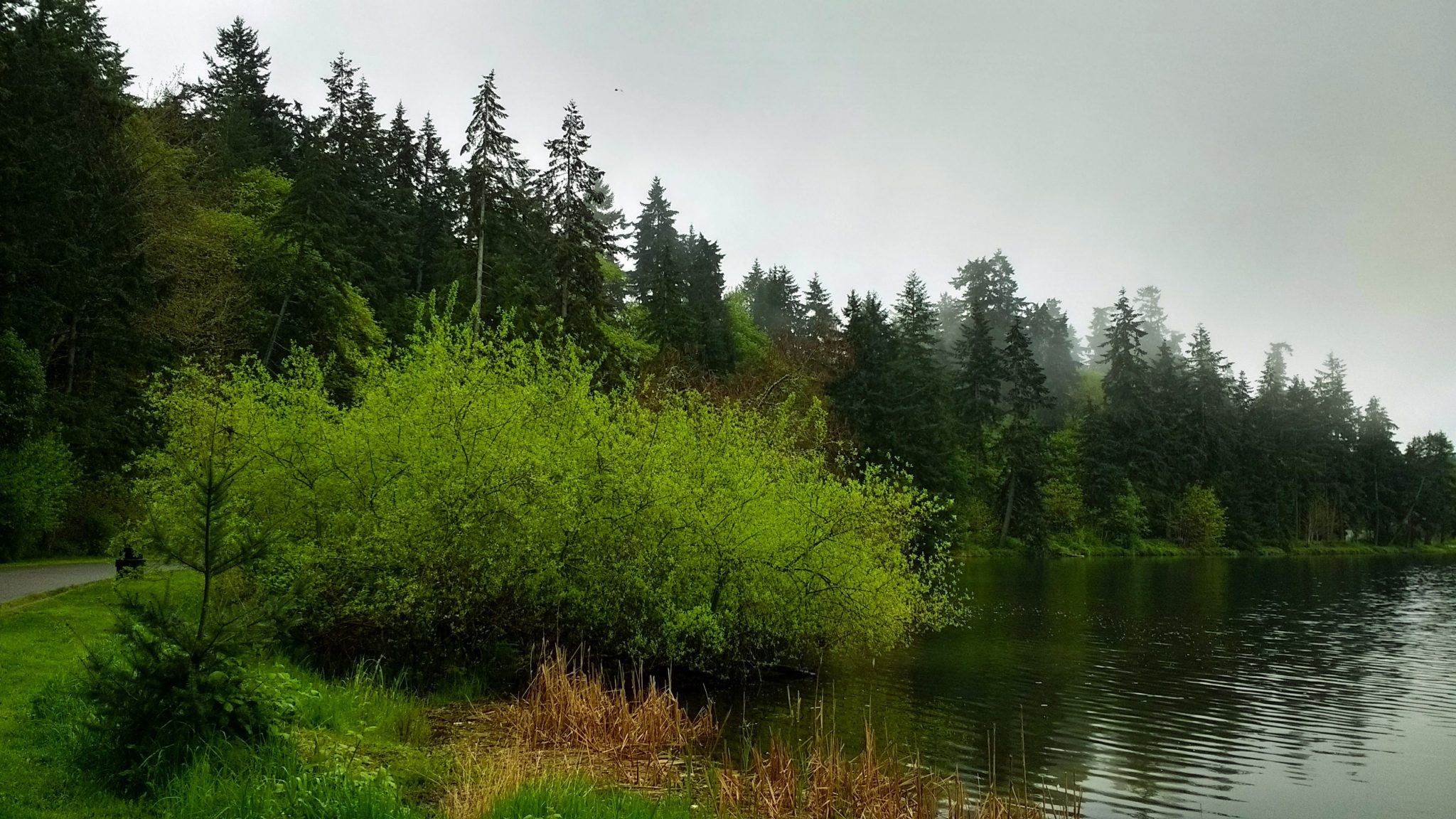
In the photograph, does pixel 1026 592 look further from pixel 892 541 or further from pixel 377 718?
pixel 377 718

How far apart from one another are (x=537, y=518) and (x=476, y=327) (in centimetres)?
1106

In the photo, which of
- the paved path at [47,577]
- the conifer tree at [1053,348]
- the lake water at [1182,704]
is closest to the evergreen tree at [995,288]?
the conifer tree at [1053,348]

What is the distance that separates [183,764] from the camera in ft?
24.7

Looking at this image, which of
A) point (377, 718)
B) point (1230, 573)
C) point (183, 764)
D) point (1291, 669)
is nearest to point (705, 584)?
point (377, 718)

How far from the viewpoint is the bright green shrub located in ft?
Answer: 50.1

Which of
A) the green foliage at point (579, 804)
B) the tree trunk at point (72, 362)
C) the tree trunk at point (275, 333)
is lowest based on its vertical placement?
the green foliage at point (579, 804)

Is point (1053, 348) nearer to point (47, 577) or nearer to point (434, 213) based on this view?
point (434, 213)

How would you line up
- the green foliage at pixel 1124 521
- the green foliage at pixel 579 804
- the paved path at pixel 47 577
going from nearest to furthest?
1. the green foliage at pixel 579 804
2. the paved path at pixel 47 577
3. the green foliage at pixel 1124 521

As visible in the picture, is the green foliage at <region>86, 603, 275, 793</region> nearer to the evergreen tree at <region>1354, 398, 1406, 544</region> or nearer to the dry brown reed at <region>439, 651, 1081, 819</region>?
the dry brown reed at <region>439, 651, 1081, 819</region>

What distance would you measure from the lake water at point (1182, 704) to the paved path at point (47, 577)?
15.4m

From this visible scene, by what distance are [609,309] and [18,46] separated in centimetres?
2146

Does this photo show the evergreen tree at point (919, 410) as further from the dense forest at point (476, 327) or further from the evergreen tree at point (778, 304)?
the evergreen tree at point (778, 304)

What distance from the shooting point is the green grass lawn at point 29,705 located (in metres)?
6.97

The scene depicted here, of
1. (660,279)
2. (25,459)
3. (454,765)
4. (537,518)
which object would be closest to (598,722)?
(454,765)
